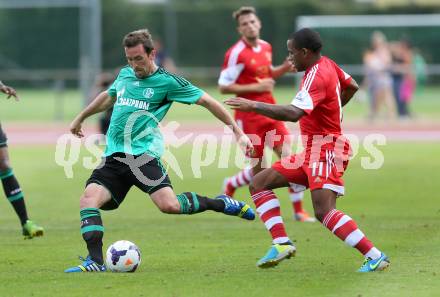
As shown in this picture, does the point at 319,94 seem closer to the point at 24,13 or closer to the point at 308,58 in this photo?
the point at 308,58

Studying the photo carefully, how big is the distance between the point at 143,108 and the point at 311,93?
70.1 inches

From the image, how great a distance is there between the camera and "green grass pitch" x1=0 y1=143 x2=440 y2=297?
868 cm

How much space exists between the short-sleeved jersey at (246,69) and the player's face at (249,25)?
143 millimetres

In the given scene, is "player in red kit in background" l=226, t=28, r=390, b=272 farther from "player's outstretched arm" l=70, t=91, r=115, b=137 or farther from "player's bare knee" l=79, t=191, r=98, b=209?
"player's outstretched arm" l=70, t=91, r=115, b=137

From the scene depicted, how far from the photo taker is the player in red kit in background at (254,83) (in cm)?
1385

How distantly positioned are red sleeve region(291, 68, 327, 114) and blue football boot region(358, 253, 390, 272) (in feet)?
4.93

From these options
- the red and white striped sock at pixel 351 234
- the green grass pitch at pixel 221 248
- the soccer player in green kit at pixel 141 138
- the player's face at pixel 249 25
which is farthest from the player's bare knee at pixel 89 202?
the player's face at pixel 249 25

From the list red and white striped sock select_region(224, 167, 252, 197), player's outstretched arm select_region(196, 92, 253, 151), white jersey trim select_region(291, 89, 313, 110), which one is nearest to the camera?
white jersey trim select_region(291, 89, 313, 110)

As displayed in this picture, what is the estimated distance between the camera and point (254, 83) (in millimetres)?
14062

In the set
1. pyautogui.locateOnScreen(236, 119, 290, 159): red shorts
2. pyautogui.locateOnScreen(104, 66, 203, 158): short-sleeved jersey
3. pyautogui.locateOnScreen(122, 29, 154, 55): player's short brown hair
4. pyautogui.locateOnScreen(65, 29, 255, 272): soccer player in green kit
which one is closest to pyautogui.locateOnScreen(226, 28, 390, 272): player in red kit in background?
pyautogui.locateOnScreen(65, 29, 255, 272): soccer player in green kit

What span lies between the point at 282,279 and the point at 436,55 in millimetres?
32949

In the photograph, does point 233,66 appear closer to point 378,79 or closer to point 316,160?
point 316,160

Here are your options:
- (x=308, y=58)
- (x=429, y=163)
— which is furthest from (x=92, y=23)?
(x=308, y=58)

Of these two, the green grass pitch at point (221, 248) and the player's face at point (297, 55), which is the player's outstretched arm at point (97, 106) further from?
the player's face at point (297, 55)
